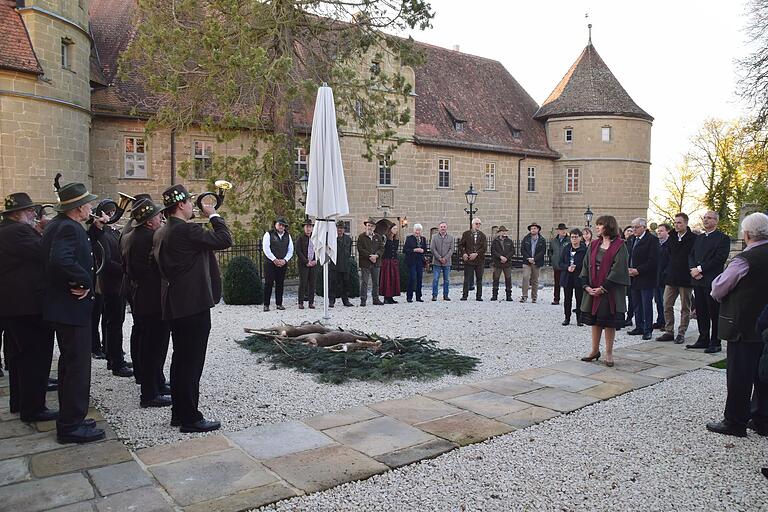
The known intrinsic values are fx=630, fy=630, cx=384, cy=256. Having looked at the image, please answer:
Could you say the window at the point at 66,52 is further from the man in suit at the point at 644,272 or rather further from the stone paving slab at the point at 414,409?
the stone paving slab at the point at 414,409

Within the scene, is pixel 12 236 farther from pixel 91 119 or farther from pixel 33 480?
pixel 91 119

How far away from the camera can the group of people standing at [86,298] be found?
205 inches

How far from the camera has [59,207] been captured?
5340mm

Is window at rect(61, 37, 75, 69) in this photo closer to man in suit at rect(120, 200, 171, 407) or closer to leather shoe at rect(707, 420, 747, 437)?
man in suit at rect(120, 200, 171, 407)

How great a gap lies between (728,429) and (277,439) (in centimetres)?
405

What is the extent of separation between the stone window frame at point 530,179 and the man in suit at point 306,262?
85.0 ft

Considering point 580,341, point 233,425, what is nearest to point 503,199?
point 580,341

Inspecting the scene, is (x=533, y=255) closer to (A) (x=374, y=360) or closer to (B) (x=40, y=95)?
(A) (x=374, y=360)

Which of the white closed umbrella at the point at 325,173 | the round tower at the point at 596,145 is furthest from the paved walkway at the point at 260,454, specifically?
the round tower at the point at 596,145

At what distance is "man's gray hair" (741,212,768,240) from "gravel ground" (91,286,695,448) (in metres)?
3.35

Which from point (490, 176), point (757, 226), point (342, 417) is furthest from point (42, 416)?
point (490, 176)

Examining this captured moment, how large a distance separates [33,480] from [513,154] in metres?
34.2

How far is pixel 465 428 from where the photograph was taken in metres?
5.68

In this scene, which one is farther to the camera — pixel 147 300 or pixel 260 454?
pixel 147 300
